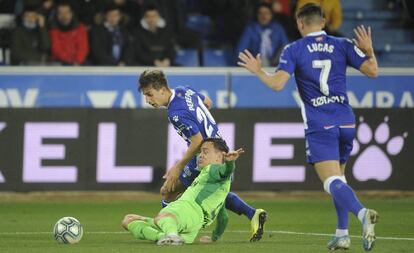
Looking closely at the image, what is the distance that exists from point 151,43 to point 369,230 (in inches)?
Result: 377

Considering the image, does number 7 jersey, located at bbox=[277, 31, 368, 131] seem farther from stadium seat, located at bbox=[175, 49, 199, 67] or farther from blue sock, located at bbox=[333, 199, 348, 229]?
stadium seat, located at bbox=[175, 49, 199, 67]

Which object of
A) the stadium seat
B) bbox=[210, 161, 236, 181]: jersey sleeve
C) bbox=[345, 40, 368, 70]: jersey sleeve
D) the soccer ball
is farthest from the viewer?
the stadium seat

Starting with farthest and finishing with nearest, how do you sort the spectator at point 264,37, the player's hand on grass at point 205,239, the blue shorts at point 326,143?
the spectator at point 264,37
the player's hand on grass at point 205,239
the blue shorts at point 326,143

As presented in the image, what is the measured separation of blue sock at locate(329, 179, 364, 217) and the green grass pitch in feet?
1.59

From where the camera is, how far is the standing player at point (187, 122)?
10156mm

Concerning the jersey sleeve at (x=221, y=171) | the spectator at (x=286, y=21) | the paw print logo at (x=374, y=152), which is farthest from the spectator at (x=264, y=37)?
the jersey sleeve at (x=221, y=171)

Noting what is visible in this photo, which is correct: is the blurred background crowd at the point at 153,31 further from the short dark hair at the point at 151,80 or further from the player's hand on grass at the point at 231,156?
the player's hand on grass at the point at 231,156

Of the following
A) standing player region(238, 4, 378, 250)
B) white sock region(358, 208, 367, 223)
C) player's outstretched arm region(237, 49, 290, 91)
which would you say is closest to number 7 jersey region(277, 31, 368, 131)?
standing player region(238, 4, 378, 250)

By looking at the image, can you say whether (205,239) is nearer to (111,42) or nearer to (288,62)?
(288,62)

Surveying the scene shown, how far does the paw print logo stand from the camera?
1634cm

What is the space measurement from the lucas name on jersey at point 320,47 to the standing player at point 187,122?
135 centimetres

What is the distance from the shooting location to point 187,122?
10.2 meters

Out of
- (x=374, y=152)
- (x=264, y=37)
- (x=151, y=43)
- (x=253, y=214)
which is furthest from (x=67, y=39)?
(x=253, y=214)

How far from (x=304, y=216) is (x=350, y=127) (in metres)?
4.43
